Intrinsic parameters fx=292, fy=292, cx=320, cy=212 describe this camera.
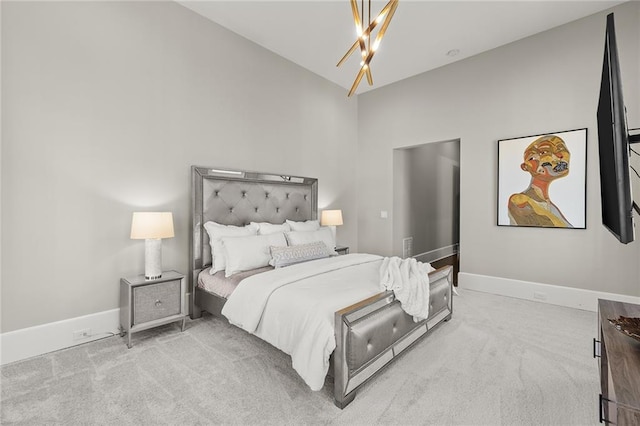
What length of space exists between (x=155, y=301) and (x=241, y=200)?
1405mm

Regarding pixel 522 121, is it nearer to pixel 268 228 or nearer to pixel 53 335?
pixel 268 228

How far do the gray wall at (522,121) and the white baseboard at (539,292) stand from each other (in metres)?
0.07

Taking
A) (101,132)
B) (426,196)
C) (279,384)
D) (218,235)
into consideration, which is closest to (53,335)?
(218,235)

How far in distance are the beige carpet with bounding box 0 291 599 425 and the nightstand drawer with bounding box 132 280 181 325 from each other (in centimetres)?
22

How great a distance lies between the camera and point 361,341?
1754 millimetres

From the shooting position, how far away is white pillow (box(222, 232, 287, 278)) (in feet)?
9.09

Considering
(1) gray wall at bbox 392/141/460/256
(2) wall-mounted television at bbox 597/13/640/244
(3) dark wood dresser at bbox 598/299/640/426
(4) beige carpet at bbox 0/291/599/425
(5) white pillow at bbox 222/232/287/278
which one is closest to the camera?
(3) dark wood dresser at bbox 598/299/640/426

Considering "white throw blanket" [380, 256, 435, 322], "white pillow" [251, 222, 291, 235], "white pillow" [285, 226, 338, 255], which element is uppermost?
"white pillow" [251, 222, 291, 235]

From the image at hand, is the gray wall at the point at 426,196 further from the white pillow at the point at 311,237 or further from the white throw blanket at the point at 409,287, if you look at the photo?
the white throw blanket at the point at 409,287

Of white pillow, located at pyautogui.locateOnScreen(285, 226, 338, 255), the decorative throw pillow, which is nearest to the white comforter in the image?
the decorative throw pillow

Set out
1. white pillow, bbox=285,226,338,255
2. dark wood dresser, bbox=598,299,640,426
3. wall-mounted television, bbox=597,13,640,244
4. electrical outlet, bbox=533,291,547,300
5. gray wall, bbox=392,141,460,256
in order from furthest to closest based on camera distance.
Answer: gray wall, bbox=392,141,460,256 → electrical outlet, bbox=533,291,547,300 → white pillow, bbox=285,226,338,255 → wall-mounted television, bbox=597,13,640,244 → dark wood dresser, bbox=598,299,640,426

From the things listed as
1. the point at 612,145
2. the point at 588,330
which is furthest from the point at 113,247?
the point at 588,330

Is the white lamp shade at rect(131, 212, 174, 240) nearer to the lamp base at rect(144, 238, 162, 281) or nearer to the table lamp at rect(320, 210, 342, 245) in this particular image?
the lamp base at rect(144, 238, 162, 281)

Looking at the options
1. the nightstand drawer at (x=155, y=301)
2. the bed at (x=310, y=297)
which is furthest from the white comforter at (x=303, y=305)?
the nightstand drawer at (x=155, y=301)
